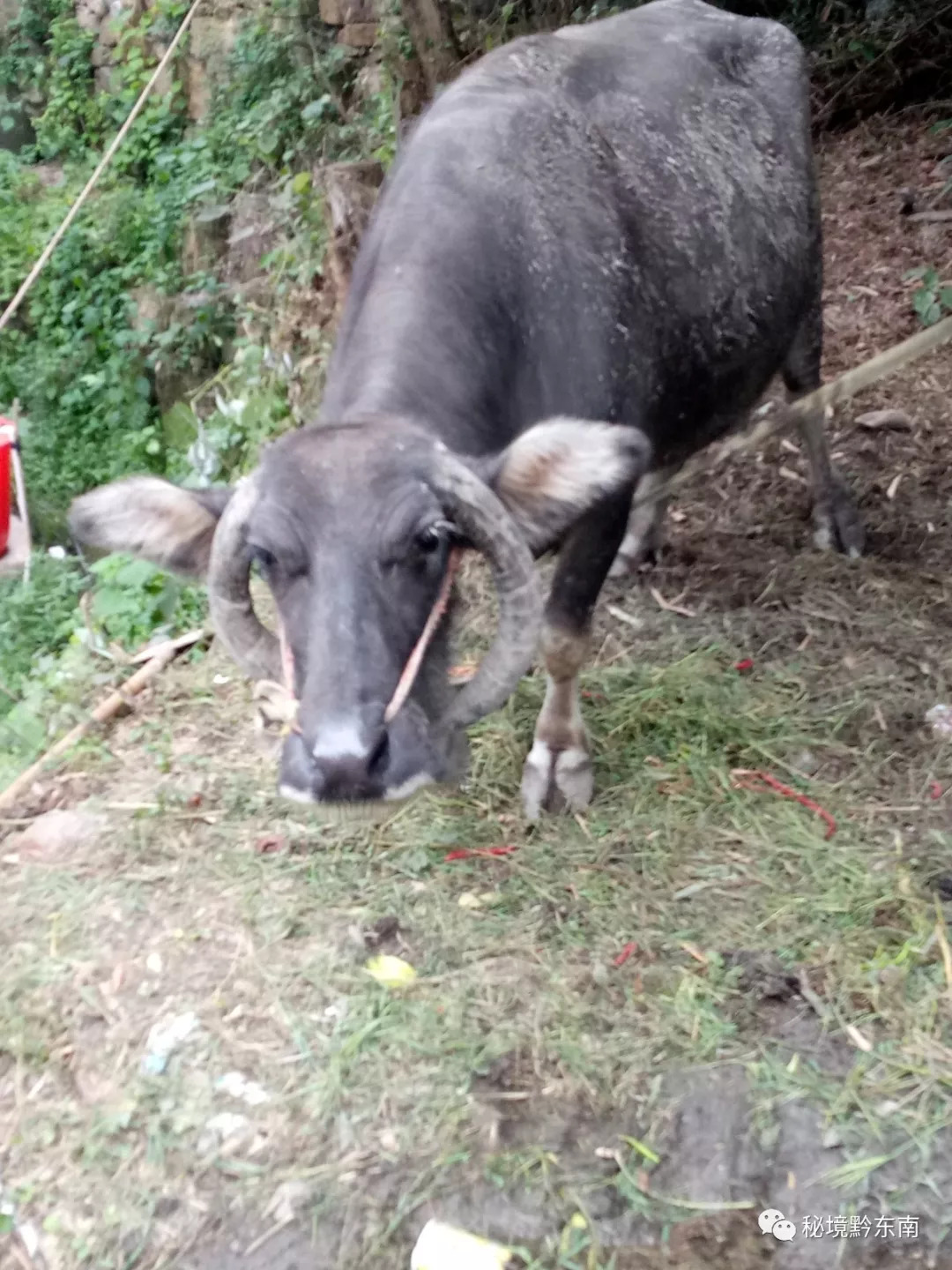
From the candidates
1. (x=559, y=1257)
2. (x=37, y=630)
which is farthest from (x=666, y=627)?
(x=37, y=630)

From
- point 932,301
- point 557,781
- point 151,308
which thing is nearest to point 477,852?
point 557,781

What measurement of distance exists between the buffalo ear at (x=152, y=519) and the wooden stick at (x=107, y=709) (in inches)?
59.4

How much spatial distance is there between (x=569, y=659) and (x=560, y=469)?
3.24 feet

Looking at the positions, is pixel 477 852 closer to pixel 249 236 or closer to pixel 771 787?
pixel 771 787

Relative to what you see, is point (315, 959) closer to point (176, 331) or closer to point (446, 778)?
point (446, 778)

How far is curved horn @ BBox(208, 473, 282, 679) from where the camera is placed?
213cm

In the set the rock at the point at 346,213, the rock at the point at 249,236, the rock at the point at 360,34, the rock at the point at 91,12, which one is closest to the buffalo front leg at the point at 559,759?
the rock at the point at 346,213

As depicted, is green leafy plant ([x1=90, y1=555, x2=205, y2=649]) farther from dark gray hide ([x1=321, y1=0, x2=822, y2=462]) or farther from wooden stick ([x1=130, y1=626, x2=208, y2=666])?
dark gray hide ([x1=321, y1=0, x2=822, y2=462])

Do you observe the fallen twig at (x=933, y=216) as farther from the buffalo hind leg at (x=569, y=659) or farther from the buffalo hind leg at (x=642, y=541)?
the buffalo hind leg at (x=569, y=659)

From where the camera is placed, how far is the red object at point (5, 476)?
5.92 m

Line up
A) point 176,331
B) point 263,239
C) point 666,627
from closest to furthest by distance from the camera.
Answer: point 666,627
point 263,239
point 176,331

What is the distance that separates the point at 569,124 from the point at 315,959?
2269 mm

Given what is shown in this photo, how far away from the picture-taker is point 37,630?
5.58 m

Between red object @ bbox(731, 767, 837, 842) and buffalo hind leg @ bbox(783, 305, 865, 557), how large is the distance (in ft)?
3.87
